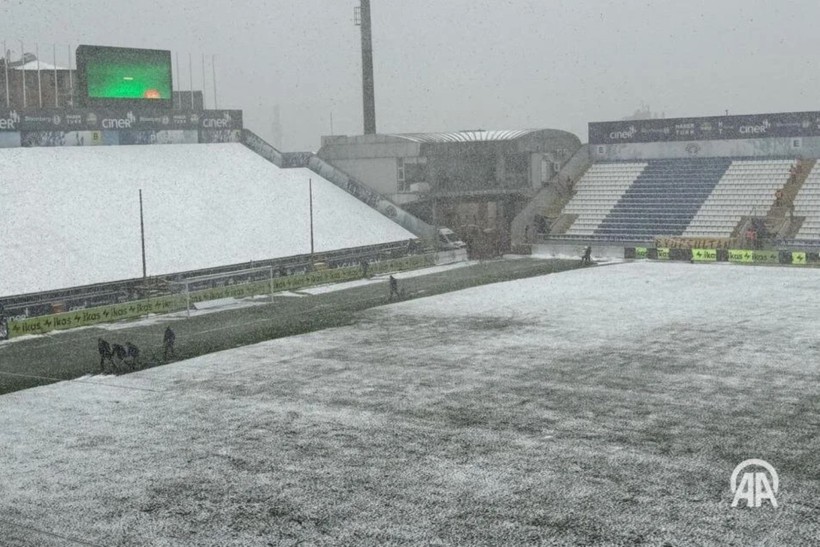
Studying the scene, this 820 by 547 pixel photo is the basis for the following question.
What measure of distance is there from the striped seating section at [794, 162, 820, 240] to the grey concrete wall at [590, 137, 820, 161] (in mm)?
2007

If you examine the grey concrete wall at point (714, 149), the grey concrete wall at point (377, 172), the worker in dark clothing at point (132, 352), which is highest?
the grey concrete wall at point (714, 149)

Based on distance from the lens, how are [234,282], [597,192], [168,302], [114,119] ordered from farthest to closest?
[597,192] → [114,119] → [234,282] → [168,302]

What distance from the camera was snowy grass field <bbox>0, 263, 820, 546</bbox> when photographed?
1536 centimetres

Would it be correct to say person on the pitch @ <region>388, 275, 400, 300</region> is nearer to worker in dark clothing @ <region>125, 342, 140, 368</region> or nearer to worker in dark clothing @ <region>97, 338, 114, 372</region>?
worker in dark clothing @ <region>125, 342, 140, 368</region>

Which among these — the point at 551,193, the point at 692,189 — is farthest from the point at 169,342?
the point at 692,189

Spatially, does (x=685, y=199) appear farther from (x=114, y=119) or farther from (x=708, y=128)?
(x=114, y=119)

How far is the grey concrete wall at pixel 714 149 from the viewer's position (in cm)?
5984

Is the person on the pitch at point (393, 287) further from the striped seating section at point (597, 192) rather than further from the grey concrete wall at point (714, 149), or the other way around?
the grey concrete wall at point (714, 149)

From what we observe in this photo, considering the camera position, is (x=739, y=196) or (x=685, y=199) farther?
(x=685, y=199)

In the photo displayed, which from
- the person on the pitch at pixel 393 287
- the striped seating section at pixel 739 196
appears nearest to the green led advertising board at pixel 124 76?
the person on the pitch at pixel 393 287

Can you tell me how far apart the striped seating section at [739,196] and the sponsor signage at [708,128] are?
1.97 meters

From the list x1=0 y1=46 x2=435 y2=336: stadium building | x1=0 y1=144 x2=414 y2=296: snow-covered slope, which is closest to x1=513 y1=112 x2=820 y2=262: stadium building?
x1=0 y1=46 x2=435 y2=336: stadium building

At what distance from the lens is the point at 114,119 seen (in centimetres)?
5659

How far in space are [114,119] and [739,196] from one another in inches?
1474
